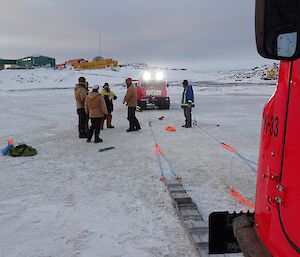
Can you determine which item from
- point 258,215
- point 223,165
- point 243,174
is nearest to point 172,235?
point 258,215

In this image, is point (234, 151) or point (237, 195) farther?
point (234, 151)

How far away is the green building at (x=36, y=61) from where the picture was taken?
76062mm

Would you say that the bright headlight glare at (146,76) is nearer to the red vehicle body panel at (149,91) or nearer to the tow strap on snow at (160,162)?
the red vehicle body panel at (149,91)

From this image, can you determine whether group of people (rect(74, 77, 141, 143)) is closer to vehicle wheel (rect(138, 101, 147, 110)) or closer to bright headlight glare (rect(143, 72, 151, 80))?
vehicle wheel (rect(138, 101, 147, 110))

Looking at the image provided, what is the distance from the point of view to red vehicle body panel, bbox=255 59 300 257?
1771 mm

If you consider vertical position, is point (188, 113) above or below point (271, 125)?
below

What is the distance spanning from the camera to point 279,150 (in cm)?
196

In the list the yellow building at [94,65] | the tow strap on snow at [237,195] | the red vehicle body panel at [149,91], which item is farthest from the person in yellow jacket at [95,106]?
the yellow building at [94,65]

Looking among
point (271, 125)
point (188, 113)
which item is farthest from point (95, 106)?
point (271, 125)

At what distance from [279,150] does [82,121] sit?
858cm

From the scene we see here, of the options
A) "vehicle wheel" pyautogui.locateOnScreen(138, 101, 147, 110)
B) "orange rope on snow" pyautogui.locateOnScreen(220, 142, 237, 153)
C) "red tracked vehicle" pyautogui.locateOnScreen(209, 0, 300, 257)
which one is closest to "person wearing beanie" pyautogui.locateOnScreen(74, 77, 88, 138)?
"orange rope on snow" pyautogui.locateOnScreen(220, 142, 237, 153)

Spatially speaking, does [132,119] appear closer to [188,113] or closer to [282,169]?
[188,113]

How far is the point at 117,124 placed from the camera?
12.9 m

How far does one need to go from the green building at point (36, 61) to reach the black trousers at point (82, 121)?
70.0 meters
